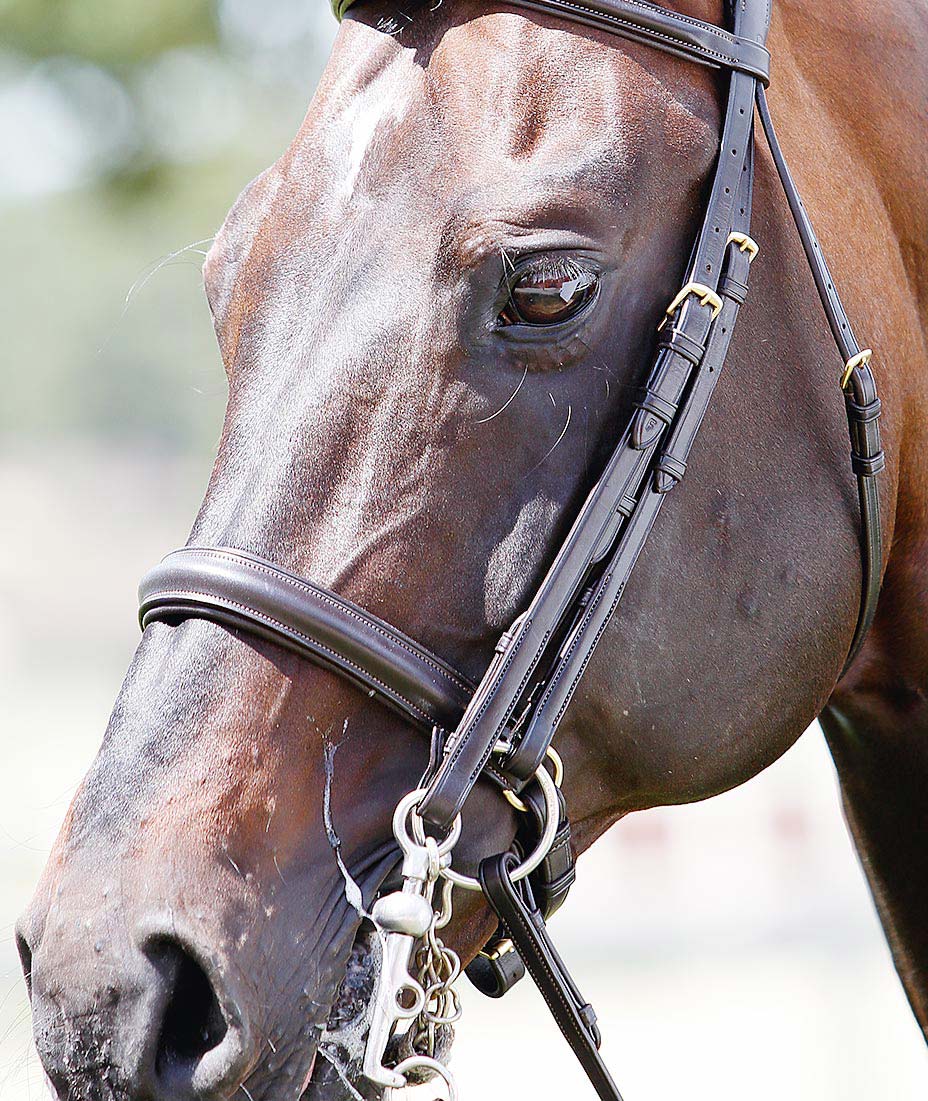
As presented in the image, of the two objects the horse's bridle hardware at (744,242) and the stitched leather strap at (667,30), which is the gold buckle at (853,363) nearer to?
the horse's bridle hardware at (744,242)

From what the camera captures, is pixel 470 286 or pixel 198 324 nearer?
pixel 470 286

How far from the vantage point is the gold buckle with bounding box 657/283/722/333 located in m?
1.79

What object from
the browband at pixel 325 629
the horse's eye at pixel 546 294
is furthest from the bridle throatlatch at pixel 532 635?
the horse's eye at pixel 546 294

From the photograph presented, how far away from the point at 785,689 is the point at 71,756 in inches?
475

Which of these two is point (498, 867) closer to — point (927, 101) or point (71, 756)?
point (927, 101)

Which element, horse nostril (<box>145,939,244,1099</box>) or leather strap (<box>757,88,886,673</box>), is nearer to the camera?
horse nostril (<box>145,939,244,1099</box>)

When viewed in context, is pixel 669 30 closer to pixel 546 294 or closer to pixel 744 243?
pixel 744 243

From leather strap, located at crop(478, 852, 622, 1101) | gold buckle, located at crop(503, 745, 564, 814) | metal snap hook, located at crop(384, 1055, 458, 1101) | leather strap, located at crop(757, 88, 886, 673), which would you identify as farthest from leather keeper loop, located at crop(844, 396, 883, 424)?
metal snap hook, located at crop(384, 1055, 458, 1101)

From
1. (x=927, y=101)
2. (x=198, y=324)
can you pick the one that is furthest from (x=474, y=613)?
(x=198, y=324)

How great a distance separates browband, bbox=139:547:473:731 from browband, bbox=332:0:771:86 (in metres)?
0.92

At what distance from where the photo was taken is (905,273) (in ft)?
6.98

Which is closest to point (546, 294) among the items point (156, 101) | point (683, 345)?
point (683, 345)

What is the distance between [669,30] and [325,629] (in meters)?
1.01

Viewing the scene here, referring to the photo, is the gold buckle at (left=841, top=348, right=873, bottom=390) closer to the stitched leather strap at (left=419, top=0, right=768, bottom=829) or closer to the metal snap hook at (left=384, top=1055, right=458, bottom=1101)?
the stitched leather strap at (left=419, top=0, right=768, bottom=829)
